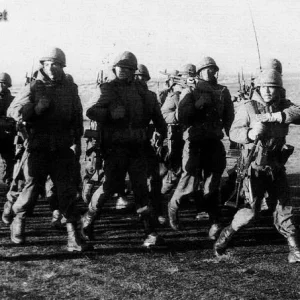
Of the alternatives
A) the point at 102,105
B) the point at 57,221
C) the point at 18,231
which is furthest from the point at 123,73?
the point at 57,221

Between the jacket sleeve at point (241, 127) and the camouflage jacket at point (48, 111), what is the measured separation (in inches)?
79.8

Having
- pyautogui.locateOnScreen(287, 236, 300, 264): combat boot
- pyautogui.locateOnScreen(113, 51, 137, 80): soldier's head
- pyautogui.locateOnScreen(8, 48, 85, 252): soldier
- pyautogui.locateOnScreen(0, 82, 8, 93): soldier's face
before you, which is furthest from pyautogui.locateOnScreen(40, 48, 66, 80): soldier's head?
pyautogui.locateOnScreen(0, 82, 8, 93): soldier's face

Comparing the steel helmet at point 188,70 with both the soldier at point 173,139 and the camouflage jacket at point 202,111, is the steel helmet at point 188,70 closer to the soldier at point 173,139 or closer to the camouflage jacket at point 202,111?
the soldier at point 173,139

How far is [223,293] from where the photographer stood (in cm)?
495

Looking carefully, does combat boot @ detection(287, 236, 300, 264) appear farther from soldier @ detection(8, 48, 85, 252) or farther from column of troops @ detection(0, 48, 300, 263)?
soldier @ detection(8, 48, 85, 252)

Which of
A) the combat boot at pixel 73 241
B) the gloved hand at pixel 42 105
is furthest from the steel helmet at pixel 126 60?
the combat boot at pixel 73 241

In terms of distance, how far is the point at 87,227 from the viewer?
6.87m

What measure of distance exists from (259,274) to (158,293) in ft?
4.07

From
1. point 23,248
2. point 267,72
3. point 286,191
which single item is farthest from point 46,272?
point 267,72

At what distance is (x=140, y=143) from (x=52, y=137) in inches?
43.1

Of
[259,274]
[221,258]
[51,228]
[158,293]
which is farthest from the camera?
[51,228]

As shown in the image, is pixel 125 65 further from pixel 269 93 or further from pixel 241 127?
pixel 269 93

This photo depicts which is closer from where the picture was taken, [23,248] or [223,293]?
[223,293]

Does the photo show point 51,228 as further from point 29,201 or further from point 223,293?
point 223,293
